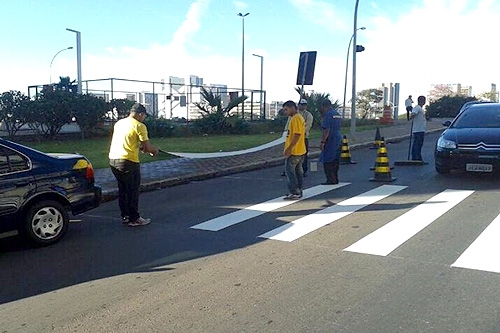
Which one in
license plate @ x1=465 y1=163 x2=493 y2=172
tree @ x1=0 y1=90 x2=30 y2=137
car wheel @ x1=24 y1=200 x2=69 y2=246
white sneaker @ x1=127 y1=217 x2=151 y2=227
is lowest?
white sneaker @ x1=127 y1=217 x2=151 y2=227

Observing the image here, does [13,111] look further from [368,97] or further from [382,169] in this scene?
[368,97]

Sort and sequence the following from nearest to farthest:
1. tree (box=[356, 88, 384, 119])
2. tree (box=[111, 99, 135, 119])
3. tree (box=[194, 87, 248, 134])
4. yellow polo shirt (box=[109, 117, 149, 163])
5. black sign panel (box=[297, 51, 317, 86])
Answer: yellow polo shirt (box=[109, 117, 149, 163])
black sign panel (box=[297, 51, 317, 86])
tree (box=[111, 99, 135, 119])
tree (box=[194, 87, 248, 134])
tree (box=[356, 88, 384, 119])

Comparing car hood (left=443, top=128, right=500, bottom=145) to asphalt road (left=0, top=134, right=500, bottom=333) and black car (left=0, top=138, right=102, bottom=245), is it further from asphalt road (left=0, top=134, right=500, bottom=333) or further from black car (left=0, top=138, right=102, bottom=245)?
black car (left=0, top=138, right=102, bottom=245)

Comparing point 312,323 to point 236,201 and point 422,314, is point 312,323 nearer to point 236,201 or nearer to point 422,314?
point 422,314

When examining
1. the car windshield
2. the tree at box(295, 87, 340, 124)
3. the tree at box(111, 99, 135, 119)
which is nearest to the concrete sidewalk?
the car windshield

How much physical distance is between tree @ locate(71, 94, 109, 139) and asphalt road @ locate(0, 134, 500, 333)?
42.0 feet

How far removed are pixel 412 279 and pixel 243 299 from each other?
1.63 meters

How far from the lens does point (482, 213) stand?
7047 millimetres

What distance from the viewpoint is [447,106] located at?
40.7 meters

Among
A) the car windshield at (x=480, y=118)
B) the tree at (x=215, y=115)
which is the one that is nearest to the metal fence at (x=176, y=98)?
the tree at (x=215, y=115)

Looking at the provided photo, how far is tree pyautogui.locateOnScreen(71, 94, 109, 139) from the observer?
65.0 feet

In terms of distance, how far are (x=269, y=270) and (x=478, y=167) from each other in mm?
6636

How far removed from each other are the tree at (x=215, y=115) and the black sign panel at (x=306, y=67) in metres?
10.5

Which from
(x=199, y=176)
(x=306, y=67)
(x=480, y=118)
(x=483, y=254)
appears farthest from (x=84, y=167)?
(x=306, y=67)
